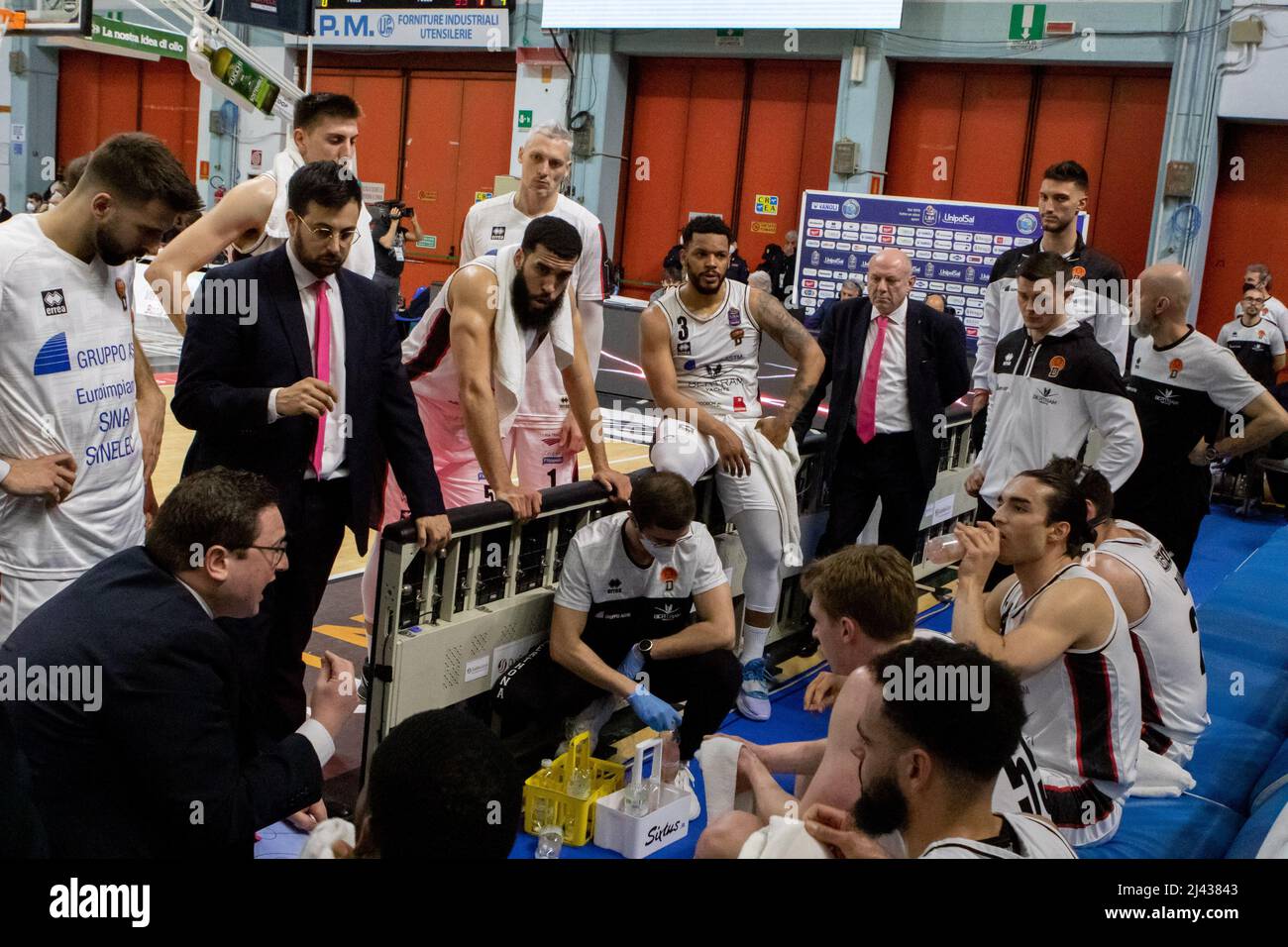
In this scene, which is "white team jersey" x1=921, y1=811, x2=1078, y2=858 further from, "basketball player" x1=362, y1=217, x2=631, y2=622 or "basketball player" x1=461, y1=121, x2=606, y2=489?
"basketball player" x1=461, y1=121, x2=606, y2=489

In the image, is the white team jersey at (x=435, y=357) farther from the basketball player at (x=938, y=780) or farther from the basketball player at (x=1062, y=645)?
the basketball player at (x=938, y=780)

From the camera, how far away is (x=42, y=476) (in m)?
3.03

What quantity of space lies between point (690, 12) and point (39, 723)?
14587 millimetres

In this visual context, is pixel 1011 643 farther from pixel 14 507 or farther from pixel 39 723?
pixel 14 507

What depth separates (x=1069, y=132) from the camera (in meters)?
14.2

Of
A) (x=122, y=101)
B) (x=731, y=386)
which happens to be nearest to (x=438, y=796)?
(x=731, y=386)

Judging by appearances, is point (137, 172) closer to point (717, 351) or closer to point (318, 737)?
point (318, 737)

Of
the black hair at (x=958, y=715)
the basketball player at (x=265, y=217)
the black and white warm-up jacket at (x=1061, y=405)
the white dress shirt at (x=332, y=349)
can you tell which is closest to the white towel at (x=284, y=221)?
the basketball player at (x=265, y=217)

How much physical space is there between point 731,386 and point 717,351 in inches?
6.8

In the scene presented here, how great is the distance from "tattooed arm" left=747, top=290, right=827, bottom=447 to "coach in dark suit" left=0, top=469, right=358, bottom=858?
3.13m

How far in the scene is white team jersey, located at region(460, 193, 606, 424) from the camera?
494 centimetres

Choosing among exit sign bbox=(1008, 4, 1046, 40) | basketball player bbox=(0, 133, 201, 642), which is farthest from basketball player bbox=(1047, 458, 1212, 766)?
exit sign bbox=(1008, 4, 1046, 40)

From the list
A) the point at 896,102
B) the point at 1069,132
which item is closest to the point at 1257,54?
the point at 1069,132

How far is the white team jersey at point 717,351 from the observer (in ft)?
17.2
